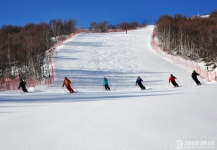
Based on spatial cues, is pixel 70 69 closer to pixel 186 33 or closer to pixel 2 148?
pixel 2 148

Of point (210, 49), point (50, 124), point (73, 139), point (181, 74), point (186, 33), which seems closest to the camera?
point (73, 139)

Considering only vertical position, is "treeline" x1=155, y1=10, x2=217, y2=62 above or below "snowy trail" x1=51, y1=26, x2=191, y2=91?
above

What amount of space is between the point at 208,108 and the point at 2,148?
563 centimetres

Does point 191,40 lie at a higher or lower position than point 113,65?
higher

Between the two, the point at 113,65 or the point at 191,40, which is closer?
the point at 113,65

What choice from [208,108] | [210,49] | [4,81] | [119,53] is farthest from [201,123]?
[210,49]

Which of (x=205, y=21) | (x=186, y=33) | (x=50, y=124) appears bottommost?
(x=50, y=124)

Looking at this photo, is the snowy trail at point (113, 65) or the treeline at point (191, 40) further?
the treeline at point (191, 40)

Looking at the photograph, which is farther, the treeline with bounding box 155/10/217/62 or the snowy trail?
the treeline with bounding box 155/10/217/62

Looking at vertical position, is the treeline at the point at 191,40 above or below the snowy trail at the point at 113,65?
above

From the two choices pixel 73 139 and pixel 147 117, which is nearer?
pixel 73 139

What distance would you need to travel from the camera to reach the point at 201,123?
464 centimetres

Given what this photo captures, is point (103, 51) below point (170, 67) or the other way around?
the other way around

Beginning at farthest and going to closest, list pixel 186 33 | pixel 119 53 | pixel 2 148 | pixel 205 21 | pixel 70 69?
pixel 205 21 < pixel 186 33 < pixel 119 53 < pixel 70 69 < pixel 2 148
